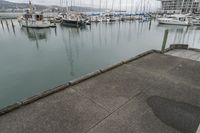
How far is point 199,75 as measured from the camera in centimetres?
507

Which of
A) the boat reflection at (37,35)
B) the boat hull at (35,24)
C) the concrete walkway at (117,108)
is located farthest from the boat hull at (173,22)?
the concrete walkway at (117,108)

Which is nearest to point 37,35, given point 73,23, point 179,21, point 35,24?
point 35,24

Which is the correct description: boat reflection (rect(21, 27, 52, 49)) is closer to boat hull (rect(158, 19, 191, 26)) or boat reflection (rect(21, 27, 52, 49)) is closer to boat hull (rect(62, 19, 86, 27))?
boat hull (rect(62, 19, 86, 27))

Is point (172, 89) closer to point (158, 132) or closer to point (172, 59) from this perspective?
point (158, 132)

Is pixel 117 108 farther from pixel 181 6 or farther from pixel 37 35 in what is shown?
pixel 181 6

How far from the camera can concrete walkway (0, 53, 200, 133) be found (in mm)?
2680

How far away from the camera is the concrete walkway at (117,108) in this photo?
2.68 metres

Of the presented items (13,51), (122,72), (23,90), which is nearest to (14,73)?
(23,90)

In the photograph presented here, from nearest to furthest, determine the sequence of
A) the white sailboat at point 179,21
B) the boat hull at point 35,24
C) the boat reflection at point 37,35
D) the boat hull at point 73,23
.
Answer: the boat reflection at point 37,35 < the boat hull at point 35,24 < the boat hull at point 73,23 < the white sailboat at point 179,21

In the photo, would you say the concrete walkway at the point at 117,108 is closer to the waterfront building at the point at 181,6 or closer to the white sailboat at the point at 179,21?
the white sailboat at the point at 179,21

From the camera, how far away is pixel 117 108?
3232 millimetres

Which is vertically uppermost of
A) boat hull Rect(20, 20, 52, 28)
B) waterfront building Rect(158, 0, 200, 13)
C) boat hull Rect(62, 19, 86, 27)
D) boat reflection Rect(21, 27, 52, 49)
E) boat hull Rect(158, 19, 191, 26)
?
waterfront building Rect(158, 0, 200, 13)

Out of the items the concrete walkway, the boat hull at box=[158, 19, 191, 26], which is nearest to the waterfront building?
the boat hull at box=[158, 19, 191, 26]

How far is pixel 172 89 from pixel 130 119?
2060mm
